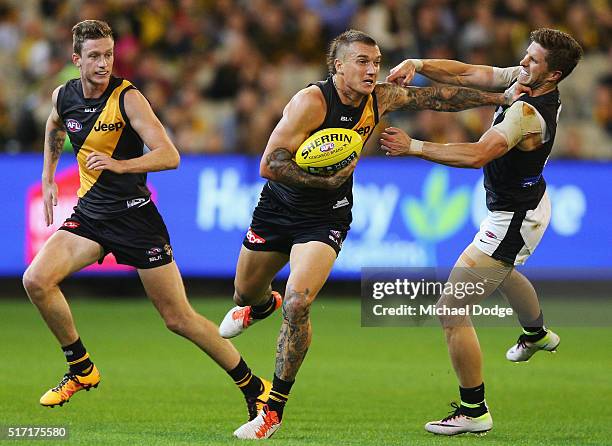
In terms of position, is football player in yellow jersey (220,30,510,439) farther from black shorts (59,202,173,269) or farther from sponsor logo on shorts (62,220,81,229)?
sponsor logo on shorts (62,220,81,229)

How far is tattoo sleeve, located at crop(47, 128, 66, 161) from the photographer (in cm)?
894

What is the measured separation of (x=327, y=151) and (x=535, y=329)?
2436mm

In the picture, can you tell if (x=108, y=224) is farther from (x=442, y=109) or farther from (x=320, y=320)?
(x=320, y=320)

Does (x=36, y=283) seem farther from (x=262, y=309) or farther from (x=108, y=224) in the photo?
(x=262, y=309)

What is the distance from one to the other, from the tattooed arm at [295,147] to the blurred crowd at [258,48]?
8294 millimetres

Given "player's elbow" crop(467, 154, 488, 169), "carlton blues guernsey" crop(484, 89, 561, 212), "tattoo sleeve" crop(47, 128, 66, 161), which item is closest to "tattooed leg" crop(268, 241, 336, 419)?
"player's elbow" crop(467, 154, 488, 169)

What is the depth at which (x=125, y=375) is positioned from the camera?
10.9 meters

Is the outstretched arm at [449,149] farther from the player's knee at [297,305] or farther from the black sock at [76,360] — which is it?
the black sock at [76,360]

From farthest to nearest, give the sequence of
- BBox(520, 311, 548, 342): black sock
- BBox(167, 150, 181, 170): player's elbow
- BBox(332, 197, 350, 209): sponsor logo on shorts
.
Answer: BBox(520, 311, 548, 342): black sock
BBox(332, 197, 350, 209): sponsor logo on shorts
BBox(167, 150, 181, 170): player's elbow

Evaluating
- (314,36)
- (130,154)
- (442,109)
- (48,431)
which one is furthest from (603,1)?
(48,431)

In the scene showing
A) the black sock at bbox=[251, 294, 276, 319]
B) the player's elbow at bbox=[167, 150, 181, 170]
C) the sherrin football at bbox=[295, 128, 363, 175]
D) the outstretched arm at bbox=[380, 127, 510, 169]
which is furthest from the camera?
the black sock at bbox=[251, 294, 276, 319]

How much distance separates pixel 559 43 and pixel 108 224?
3298mm

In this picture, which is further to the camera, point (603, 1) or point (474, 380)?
point (603, 1)

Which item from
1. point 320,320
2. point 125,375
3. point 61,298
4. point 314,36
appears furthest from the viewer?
point 314,36
